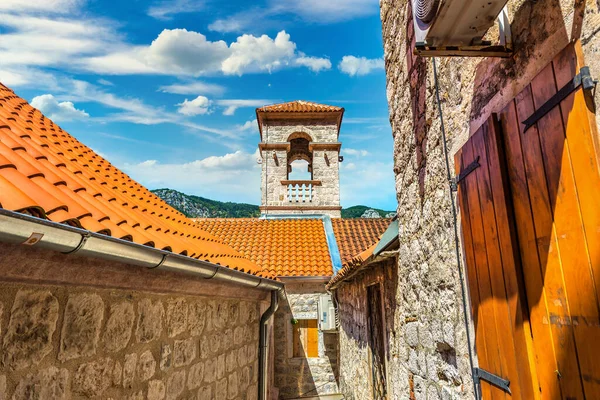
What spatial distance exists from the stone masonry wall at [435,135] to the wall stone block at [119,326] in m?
1.89

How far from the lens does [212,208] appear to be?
29344 millimetres

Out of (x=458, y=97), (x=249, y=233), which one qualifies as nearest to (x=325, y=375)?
(x=249, y=233)

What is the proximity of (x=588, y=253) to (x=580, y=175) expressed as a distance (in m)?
0.23

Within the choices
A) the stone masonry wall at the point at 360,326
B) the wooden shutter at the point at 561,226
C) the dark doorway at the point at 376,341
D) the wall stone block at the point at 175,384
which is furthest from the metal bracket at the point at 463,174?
the dark doorway at the point at 376,341

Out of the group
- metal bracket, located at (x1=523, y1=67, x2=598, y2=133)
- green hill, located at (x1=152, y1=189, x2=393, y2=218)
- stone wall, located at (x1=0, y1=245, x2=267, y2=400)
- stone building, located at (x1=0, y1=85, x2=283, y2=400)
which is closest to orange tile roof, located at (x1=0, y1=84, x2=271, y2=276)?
stone building, located at (x1=0, y1=85, x2=283, y2=400)

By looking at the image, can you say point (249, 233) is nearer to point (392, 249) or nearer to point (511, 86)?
point (392, 249)

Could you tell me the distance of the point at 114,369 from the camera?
2.14 meters

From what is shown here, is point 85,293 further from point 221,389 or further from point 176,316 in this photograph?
point 221,389

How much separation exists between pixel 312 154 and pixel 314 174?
0.81 meters

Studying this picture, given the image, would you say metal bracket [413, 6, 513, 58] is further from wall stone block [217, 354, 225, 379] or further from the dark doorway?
wall stone block [217, 354, 225, 379]

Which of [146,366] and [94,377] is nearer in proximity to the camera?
[94,377]

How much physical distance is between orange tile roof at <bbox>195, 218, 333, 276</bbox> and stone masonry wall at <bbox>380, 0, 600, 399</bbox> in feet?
19.6

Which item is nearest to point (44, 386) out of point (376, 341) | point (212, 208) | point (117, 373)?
point (117, 373)

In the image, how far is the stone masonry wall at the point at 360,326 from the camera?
364 centimetres
